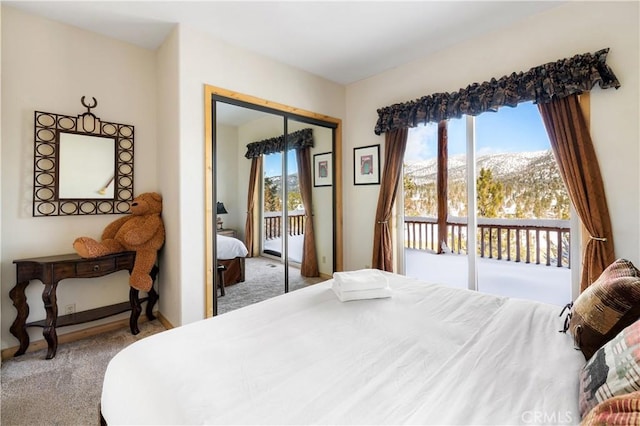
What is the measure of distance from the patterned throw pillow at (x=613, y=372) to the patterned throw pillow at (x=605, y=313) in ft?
0.64

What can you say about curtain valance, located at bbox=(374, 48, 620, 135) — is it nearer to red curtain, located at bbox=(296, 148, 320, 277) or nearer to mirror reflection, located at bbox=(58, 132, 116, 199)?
red curtain, located at bbox=(296, 148, 320, 277)

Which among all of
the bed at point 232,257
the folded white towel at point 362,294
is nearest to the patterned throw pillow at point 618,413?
the folded white towel at point 362,294

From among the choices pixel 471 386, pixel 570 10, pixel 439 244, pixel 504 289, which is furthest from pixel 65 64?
pixel 504 289

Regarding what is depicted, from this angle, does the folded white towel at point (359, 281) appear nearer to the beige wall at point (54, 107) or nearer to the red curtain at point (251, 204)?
the red curtain at point (251, 204)

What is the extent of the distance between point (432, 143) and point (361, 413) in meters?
3.09

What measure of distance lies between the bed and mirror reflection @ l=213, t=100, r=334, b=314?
11mm

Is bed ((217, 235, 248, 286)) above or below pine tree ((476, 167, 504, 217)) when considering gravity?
below

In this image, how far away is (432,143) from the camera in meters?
3.35

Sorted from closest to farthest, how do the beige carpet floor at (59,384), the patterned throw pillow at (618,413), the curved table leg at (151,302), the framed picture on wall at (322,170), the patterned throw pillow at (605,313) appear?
the patterned throw pillow at (618,413)
the patterned throw pillow at (605,313)
the beige carpet floor at (59,384)
the curved table leg at (151,302)
the framed picture on wall at (322,170)

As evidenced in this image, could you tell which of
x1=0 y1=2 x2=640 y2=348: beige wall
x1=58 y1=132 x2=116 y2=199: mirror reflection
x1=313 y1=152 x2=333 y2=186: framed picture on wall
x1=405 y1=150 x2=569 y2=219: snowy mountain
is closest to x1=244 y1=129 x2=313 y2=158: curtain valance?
x1=313 y1=152 x2=333 y2=186: framed picture on wall

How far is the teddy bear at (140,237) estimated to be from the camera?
2.72 m

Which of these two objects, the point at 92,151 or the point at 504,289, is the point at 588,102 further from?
the point at 92,151

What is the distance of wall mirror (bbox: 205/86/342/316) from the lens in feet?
9.71

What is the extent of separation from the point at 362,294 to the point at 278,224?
1.98 metres
